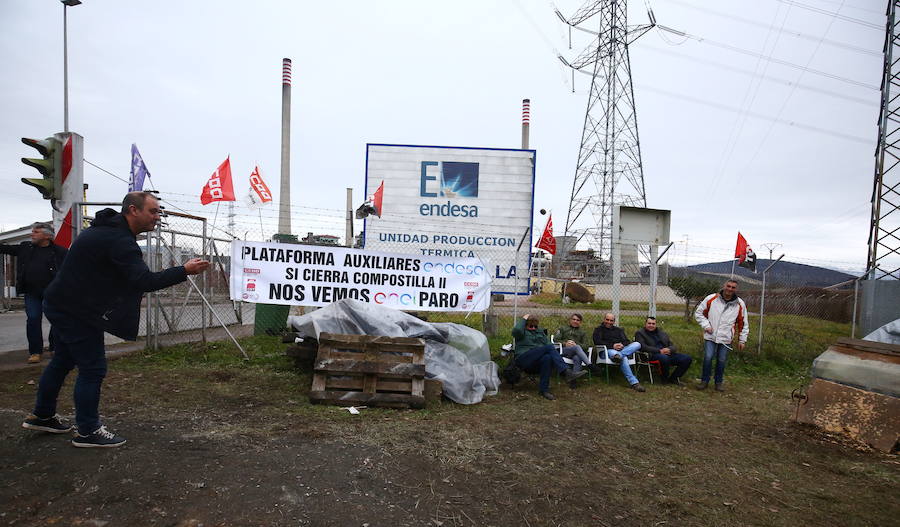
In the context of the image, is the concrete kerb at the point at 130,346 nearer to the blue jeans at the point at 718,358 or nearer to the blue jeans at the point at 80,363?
the blue jeans at the point at 80,363

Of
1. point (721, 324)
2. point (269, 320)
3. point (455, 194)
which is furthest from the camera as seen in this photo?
point (455, 194)

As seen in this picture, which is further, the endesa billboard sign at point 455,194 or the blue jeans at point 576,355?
the endesa billboard sign at point 455,194

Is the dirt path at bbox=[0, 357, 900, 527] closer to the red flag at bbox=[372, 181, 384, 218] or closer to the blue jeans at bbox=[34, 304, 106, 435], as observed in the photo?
the blue jeans at bbox=[34, 304, 106, 435]

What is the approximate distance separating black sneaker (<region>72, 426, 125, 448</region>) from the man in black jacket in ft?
10.9

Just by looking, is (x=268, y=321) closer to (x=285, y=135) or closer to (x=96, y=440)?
(x=96, y=440)

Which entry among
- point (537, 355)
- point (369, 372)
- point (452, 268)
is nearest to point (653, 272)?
point (537, 355)

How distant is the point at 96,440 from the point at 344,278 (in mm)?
3879

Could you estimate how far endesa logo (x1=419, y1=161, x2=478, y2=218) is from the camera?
9281 millimetres

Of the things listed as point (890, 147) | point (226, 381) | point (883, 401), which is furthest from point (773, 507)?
point (890, 147)

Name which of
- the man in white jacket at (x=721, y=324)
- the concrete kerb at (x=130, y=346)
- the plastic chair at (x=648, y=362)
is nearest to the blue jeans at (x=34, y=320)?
the concrete kerb at (x=130, y=346)

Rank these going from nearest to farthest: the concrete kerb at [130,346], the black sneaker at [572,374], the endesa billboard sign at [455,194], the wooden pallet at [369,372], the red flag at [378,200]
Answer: the wooden pallet at [369,372] < the concrete kerb at [130,346] < the black sneaker at [572,374] < the red flag at [378,200] < the endesa billboard sign at [455,194]

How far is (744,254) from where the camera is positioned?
9.03m

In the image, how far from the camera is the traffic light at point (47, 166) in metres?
6.07

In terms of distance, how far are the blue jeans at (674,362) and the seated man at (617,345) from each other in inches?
14.2
